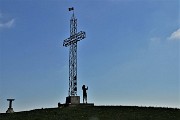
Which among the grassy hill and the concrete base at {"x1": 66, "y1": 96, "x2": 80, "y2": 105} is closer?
the grassy hill

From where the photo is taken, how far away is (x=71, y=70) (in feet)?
157

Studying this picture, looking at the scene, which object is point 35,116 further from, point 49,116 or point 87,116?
point 87,116

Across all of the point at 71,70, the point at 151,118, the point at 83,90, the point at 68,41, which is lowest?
the point at 151,118

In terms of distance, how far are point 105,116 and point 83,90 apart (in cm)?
1200

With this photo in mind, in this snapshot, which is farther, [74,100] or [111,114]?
[74,100]

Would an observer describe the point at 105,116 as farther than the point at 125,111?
No

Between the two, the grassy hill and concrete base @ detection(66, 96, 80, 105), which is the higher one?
concrete base @ detection(66, 96, 80, 105)

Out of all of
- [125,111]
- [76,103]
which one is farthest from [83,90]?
[125,111]

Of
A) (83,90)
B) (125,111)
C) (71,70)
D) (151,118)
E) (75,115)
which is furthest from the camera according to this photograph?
(71,70)

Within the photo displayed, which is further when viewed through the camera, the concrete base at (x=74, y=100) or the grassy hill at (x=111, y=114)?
the concrete base at (x=74, y=100)

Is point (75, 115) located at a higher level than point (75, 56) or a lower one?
lower

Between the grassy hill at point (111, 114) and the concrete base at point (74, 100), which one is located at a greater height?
the concrete base at point (74, 100)

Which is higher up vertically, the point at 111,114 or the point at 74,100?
the point at 74,100

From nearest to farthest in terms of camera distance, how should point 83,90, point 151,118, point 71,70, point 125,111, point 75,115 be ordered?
point 151,118
point 75,115
point 125,111
point 83,90
point 71,70
